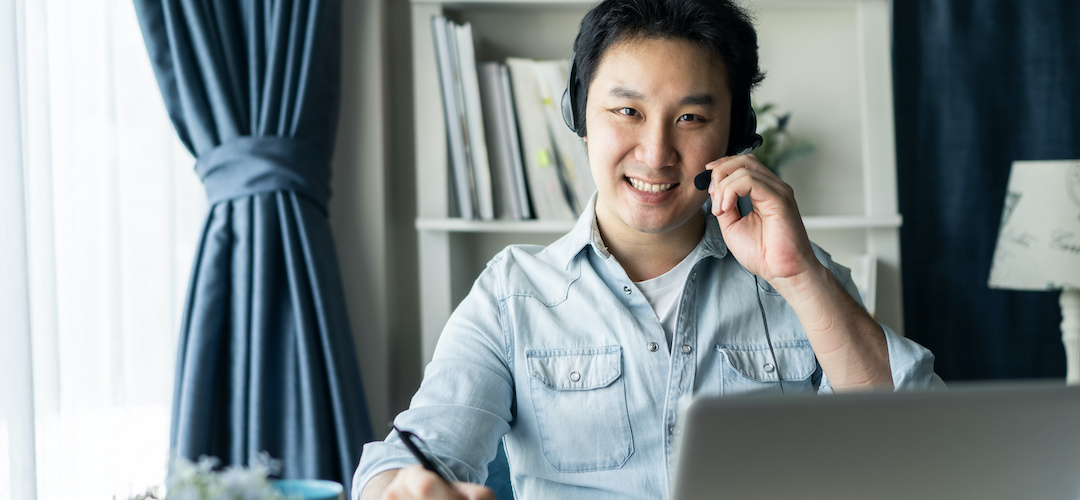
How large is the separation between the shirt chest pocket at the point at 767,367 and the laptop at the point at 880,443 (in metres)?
0.58

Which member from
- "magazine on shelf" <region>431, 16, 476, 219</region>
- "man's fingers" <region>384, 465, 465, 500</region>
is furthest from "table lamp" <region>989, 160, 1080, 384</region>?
"man's fingers" <region>384, 465, 465, 500</region>

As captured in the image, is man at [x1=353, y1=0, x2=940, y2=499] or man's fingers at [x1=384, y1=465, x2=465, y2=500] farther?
man at [x1=353, y1=0, x2=940, y2=499]

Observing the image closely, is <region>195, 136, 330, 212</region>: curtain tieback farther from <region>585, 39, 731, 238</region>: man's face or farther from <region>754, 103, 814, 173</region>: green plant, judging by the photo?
<region>754, 103, 814, 173</region>: green plant

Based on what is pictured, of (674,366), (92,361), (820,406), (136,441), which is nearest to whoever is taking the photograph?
(820,406)

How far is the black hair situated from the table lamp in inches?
36.0

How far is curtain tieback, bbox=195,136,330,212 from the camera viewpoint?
1.63 metres

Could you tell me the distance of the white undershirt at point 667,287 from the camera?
1294 mm

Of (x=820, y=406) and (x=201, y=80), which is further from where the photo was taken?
(x=201, y=80)

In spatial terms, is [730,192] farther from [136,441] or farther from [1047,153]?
[1047,153]

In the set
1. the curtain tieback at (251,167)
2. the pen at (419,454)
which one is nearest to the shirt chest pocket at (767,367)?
the pen at (419,454)

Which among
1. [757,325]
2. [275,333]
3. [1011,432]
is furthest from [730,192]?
[275,333]

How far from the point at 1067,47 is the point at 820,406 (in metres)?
2.04

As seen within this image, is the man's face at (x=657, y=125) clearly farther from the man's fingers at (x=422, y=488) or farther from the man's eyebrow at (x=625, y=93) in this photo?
the man's fingers at (x=422, y=488)

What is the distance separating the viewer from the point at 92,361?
1431mm
